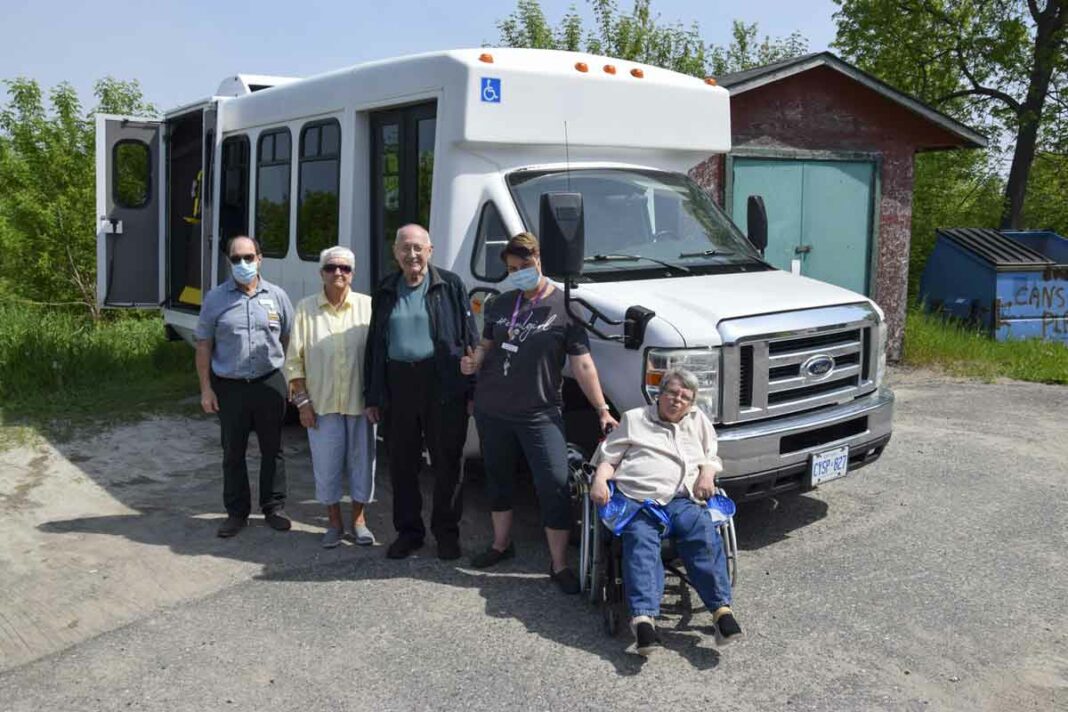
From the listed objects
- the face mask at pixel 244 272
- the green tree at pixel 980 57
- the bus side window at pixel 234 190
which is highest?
the green tree at pixel 980 57

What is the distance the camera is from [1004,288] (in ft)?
43.5

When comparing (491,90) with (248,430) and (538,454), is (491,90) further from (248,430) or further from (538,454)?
(248,430)

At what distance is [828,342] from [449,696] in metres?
2.85

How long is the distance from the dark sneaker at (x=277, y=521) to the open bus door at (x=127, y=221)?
15.2 feet

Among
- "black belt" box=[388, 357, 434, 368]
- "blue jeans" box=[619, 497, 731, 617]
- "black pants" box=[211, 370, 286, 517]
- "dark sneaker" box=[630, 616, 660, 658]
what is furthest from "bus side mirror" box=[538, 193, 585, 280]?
"black pants" box=[211, 370, 286, 517]

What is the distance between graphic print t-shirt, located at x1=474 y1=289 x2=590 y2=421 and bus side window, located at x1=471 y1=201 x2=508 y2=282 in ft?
2.85

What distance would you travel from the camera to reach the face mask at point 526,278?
5055 mm

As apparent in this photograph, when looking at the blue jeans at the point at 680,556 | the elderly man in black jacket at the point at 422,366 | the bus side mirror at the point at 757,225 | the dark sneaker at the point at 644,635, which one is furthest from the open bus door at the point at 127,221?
the dark sneaker at the point at 644,635

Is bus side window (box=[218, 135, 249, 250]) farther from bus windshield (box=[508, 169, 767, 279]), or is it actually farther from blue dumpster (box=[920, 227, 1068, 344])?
blue dumpster (box=[920, 227, 1068, 344])

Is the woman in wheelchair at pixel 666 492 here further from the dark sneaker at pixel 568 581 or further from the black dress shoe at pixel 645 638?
the dark sneaker at pixel 568 581

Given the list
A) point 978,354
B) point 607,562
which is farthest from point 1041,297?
point 607,562

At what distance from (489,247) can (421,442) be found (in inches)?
48.2

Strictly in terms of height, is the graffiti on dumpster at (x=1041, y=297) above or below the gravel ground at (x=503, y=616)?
above

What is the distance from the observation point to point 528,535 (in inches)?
238
